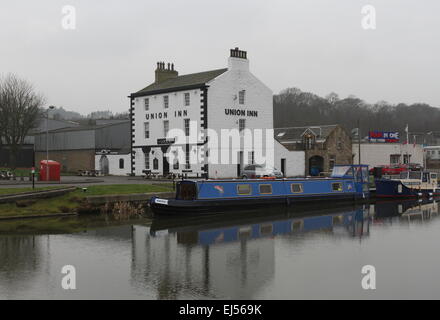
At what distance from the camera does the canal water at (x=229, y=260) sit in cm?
1262

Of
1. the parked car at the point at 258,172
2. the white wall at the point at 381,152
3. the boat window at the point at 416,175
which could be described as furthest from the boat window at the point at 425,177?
the white wall at the point at 381,152

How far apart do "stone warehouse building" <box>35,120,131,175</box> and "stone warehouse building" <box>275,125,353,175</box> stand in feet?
57.2

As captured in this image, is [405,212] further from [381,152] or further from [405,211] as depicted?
[381,152]

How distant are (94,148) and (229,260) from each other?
3632 cm

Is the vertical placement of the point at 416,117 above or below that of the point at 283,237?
above

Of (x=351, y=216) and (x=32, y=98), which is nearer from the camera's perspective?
(x=351, y=216)

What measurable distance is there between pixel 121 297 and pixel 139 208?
1610 centimetres

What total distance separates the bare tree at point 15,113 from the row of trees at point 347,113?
158 feet

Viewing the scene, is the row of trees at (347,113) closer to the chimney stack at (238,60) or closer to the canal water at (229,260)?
the chimney stack at (238,60)

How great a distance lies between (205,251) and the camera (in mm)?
18094

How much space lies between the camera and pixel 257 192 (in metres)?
29.1

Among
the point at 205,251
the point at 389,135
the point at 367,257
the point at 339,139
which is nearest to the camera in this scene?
the point at 367,257

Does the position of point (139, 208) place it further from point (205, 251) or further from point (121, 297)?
point (121, 297)
